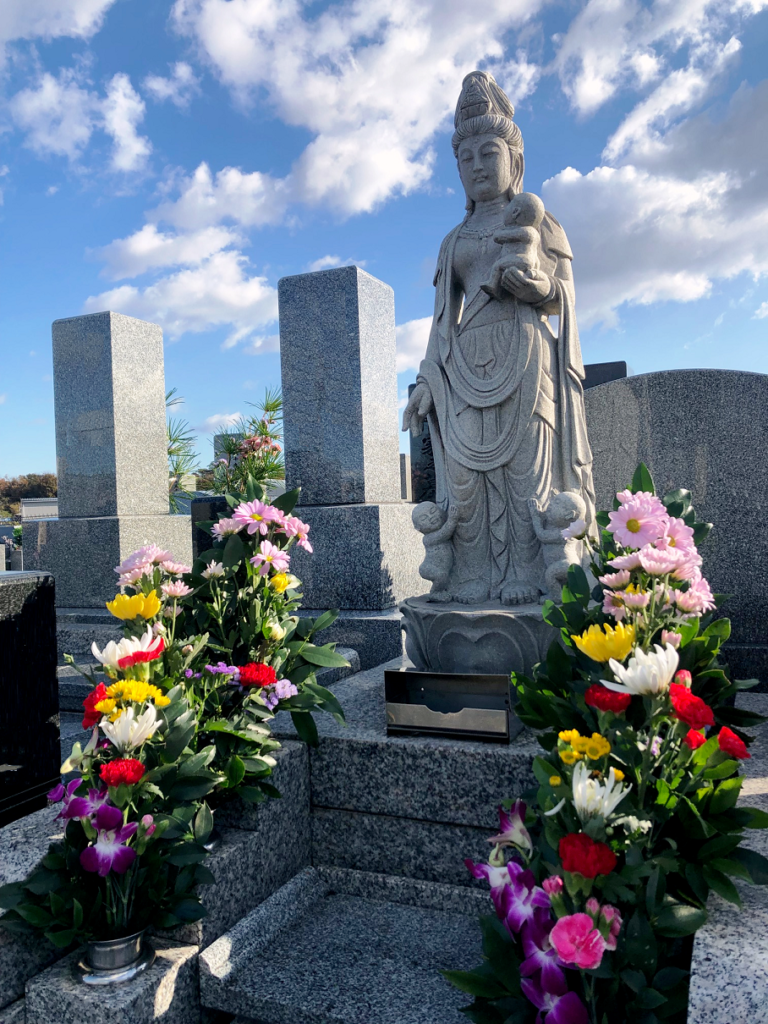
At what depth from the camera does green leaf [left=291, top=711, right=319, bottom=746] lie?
2.71 meters

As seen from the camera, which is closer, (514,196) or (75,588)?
(514,196)

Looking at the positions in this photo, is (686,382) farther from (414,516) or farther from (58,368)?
(58,368)

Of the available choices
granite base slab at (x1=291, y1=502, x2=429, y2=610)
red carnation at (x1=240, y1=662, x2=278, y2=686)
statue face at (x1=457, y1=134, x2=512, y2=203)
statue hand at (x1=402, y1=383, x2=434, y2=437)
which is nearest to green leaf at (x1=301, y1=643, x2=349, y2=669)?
red carnation at (x1=240, y1=662, x2=278, y2=686)

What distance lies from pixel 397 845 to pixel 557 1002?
1.43 m

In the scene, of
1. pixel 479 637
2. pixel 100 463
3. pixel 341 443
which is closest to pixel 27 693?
pixel 479 637

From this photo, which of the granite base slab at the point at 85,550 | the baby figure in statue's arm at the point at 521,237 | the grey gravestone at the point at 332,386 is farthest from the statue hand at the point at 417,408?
the granite base slab at the point at 85,550

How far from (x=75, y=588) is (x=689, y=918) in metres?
Answer: 6.20

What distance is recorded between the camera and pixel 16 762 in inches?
102

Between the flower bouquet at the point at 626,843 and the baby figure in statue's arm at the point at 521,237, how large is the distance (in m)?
2.09

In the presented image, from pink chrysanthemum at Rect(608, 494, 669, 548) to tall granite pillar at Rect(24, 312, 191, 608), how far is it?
5481 millimetres

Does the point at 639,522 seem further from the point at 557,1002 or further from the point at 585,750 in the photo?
the point at 557,1002

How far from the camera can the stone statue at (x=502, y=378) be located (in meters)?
3.62

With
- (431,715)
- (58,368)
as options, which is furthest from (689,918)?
(58,368)

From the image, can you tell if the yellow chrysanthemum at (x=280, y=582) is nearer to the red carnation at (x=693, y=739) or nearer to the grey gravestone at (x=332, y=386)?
the red carnation at (x=693, y=739)
